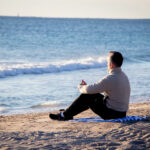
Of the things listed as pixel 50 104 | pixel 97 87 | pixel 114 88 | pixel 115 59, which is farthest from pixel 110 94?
pixel 50 104

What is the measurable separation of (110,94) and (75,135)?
3.26ft

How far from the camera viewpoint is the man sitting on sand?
625 centimetres

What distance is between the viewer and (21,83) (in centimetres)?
1416

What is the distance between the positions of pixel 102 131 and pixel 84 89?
771 mm

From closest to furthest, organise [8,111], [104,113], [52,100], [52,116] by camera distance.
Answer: [104,113]
[52,116]
[8,111]
[52,100]

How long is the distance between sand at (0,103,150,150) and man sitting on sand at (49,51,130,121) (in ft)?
0.82

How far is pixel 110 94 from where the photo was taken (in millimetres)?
6414

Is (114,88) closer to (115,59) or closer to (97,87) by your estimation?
(97,87)

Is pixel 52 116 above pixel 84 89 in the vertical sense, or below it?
below

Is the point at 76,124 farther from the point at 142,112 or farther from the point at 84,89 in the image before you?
the point at 142,112

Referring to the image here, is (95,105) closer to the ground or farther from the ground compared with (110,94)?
closer to the ground

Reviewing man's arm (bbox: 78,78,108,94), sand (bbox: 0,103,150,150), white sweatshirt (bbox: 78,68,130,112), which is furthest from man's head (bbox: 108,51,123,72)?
sand (bbox: 0,103,150,150)

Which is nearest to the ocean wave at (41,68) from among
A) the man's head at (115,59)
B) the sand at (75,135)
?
the sand at (75,135)

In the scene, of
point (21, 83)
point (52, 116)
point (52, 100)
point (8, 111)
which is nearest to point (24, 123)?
point (52, 116)
